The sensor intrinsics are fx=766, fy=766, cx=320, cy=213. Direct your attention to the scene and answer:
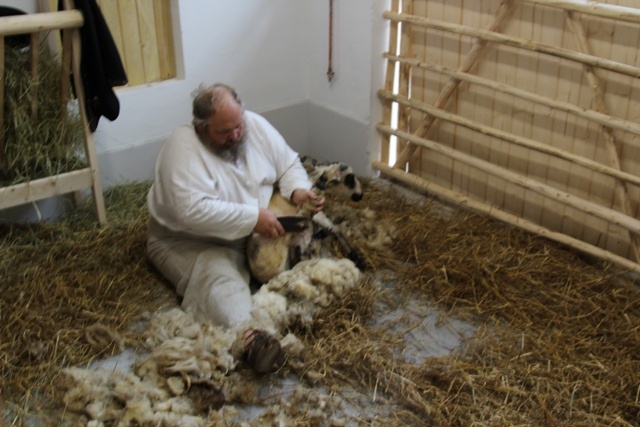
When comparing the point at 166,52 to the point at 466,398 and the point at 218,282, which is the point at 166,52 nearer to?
the point at 218,282

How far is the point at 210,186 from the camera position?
133 inches

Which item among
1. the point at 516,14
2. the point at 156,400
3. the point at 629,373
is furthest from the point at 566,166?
the point at 156,400

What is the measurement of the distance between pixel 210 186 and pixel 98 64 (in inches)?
35.0

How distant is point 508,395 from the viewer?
2.89 metres

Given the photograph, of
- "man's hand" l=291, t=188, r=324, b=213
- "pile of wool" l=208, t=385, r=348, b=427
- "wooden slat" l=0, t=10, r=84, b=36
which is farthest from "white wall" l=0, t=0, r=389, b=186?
"pile of wool" l=208, t=385, r=348, b=427

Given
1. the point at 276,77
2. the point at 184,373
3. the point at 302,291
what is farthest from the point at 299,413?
the point at 276,77

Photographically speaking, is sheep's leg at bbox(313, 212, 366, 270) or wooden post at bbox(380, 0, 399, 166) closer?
sheep's leg at bbox(313, 212, 366, 270)

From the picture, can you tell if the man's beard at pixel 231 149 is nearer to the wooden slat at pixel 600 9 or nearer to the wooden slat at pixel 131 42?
the wooden slat at pixel 131 42

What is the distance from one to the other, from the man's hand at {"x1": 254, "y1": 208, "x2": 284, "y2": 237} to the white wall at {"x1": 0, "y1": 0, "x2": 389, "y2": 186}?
4.69 feet

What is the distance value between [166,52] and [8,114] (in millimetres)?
1191

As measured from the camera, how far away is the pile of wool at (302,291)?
3234 mm

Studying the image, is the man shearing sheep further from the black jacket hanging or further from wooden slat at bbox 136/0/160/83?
wooden slat at bbox 136/0/160/83

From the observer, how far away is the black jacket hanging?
363 cm

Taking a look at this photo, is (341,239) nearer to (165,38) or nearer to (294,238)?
(294,238)
